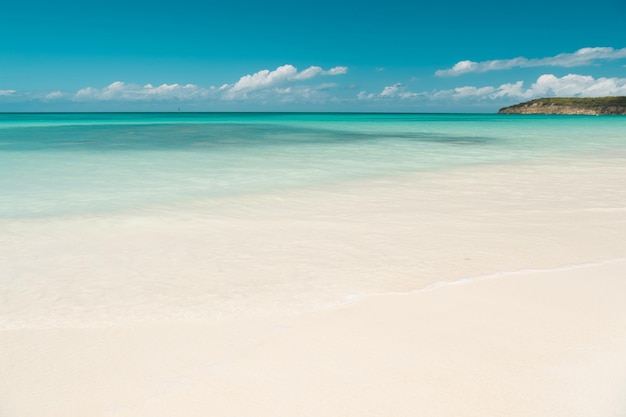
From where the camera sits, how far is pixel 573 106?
10975cm

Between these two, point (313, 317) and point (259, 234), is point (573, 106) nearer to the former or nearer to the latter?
point (259, 234)

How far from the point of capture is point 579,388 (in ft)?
8.01

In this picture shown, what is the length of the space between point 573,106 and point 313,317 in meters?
124

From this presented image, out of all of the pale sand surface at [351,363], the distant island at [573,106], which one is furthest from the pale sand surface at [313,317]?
the distant island at [573,106]

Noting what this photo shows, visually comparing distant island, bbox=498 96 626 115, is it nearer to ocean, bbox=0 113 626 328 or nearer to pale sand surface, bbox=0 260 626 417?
ocean, bbox=0 113 626 328

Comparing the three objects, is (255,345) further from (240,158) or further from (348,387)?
(240,158)

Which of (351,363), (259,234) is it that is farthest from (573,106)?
(351,363)

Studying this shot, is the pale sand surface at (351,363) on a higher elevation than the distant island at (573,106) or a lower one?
lower

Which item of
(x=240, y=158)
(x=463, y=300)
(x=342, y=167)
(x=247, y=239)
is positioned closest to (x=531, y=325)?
(x=463, y=300)

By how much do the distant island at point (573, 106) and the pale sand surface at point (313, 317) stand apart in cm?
11172

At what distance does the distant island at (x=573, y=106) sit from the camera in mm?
99625

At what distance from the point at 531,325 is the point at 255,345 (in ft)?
5.80

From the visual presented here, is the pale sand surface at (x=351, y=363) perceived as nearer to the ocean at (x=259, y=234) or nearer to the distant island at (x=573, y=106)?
the ocean at (x=259, y=234)

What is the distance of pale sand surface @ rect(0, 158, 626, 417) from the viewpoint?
7.89 feet
